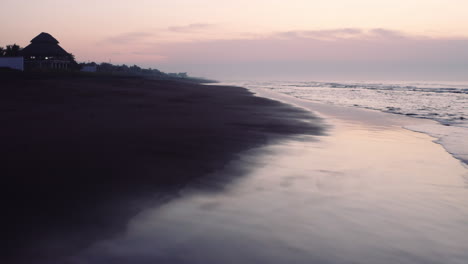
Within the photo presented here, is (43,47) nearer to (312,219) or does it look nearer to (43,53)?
(43,53)

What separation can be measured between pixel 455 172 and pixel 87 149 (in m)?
6.95

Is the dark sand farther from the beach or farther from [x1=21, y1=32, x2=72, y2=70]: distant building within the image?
[x1=21, y1=32, x2=72, y2=70]: distant building

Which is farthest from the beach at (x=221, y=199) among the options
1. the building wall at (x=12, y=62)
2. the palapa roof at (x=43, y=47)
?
the palapa roof at (x=43, y=47)

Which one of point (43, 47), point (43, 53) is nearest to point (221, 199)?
point (43, 53)

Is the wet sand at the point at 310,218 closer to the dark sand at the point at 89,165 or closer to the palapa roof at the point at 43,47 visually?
the dark sand at the point at 89,165

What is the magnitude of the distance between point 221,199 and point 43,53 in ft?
171

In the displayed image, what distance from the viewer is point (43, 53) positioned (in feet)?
158

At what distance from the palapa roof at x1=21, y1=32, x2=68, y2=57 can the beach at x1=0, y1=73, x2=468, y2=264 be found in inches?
1800

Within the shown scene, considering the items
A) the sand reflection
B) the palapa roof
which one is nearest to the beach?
the sand reflection

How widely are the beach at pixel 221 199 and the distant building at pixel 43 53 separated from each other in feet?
150

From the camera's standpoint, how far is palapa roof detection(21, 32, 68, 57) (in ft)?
158

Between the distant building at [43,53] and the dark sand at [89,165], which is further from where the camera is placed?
the distant building at [43,53]

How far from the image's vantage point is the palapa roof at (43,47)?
1891 inches

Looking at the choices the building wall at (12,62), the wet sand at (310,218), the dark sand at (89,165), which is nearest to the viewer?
the wet sand at (310,218)
